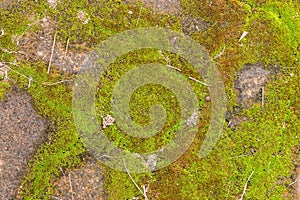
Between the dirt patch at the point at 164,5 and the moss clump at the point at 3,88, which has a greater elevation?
the dirt patch at the point at 164,5

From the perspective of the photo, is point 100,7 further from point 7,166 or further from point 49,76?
point 7,166

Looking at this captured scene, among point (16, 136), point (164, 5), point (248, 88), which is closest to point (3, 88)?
point (16, 136)

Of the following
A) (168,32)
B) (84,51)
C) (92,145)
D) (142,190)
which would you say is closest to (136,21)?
(168,32)

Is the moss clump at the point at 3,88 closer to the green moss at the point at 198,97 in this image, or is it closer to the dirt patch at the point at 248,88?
the green moss at the point at 198,97

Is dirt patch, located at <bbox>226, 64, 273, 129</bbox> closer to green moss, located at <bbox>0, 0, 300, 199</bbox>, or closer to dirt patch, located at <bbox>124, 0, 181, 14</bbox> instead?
green moss, located at <bbox>0, 0, 300, 199</bbox>

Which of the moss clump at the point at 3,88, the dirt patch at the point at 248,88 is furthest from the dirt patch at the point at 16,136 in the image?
the dirt patch at the point at 248,88

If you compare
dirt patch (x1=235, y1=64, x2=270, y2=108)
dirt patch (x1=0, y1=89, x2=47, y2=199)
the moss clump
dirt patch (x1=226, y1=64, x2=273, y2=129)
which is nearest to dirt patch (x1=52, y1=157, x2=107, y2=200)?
dirt patch (x1=0, y1=89, x2=47, y2=199)
